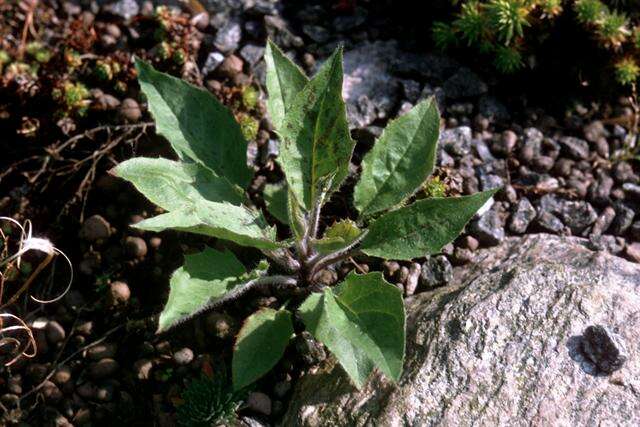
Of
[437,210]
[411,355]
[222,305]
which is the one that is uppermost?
[437,210]

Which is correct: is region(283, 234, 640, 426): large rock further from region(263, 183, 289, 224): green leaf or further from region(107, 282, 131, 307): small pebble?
region(107, 282, 131, 307): small pebble

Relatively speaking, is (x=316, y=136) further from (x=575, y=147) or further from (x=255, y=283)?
(x=575, y=147)

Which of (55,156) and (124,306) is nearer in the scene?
(124,306)

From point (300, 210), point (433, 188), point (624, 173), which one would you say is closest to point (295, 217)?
point (300, 210)

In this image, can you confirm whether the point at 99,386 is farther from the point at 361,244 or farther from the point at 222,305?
the point at 361,244

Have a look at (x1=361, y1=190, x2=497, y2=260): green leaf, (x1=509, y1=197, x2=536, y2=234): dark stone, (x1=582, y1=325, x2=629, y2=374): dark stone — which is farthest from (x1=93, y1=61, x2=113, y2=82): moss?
(x1=582, y1=325, x2=629, y2=374): dark stone

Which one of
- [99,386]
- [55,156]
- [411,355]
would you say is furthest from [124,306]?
[411,355]
